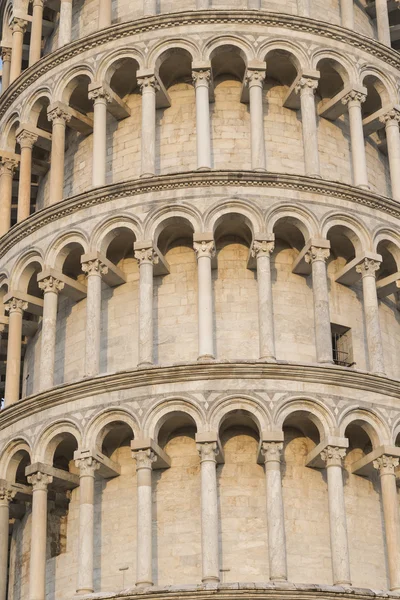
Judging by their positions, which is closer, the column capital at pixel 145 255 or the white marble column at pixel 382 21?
the column capital at pixel 145 255

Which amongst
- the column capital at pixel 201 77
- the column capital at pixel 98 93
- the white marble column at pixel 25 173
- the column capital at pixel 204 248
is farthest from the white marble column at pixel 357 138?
the white marble column at pixel 25 173

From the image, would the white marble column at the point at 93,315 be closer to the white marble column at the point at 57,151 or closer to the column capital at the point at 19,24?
the white marble column at the point at 57,151

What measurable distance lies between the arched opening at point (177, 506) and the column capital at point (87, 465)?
1.17 m

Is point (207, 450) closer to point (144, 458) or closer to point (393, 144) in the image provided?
point (144, 458)

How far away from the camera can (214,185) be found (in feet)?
91.2

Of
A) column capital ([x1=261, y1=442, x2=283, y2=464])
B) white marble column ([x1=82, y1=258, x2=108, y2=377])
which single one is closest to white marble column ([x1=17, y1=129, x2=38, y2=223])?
white marble column ([x1=82, y1=258, x2=108, y2=377])

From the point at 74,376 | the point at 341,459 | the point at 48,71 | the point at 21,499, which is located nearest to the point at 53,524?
the point at 21,499

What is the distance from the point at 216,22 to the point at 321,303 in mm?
6990

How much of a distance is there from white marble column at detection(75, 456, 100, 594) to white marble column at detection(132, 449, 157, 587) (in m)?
0.86

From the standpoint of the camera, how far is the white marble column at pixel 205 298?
26077 mm

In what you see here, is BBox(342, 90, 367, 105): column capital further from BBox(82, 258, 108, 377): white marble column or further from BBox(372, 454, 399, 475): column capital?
BBox(372, 454, 399, 475): column capital

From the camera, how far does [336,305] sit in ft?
92.3

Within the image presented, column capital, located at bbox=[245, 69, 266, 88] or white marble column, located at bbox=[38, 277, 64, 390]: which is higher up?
column capital, located at bbox=[245, 69, 266, 88]

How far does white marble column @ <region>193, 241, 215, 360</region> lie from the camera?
85.6ft
